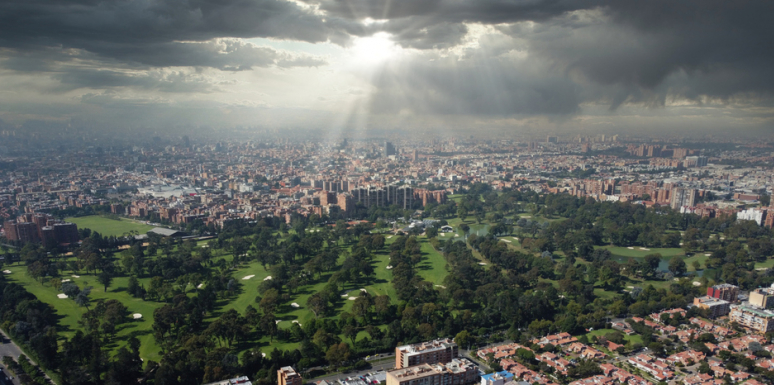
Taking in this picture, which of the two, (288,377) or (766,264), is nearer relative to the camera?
(288,377)

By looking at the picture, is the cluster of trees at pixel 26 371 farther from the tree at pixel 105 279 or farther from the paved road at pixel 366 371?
the paved road at pixel 366 371

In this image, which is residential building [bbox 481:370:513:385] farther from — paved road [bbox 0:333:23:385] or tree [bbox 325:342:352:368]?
paved road [bbox 0:333:23:385]

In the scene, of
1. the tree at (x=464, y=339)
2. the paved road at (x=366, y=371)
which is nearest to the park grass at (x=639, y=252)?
the tree at (x=464, y=339)

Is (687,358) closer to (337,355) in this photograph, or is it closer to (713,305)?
(713,305)

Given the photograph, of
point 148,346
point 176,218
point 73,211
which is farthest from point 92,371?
point 73,211

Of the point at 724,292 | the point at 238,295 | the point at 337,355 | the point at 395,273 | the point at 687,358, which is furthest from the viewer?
the point at 395,273

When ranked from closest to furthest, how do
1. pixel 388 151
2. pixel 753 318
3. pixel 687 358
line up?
pixel 687 358 → pixel 753 318 → pixel 388 151

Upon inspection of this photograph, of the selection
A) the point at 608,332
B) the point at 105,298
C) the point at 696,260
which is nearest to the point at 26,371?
the point at 105,298

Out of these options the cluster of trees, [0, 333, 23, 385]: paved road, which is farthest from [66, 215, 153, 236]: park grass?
the cluster of trees
